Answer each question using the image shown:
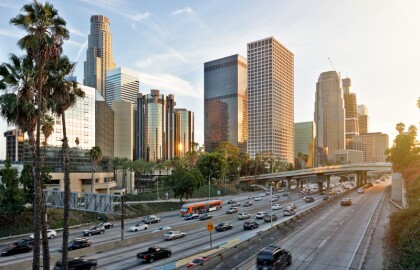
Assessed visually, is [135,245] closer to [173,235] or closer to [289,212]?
[173,235]

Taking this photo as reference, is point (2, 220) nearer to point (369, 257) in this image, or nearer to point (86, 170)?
point (86, 170)

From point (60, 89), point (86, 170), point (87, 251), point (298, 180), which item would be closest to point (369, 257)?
point (87, 251)

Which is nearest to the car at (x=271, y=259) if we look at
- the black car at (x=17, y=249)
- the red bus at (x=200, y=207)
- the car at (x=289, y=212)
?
the black car at (x=17, y=249)

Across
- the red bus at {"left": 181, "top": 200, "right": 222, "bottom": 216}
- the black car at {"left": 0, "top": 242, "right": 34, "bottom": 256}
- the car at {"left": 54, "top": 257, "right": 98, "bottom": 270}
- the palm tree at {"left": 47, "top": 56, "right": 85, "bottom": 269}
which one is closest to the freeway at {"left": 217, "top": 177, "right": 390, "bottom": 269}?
the car at {"left": 54, "top": 257, "right": 98, "bottom": 270}

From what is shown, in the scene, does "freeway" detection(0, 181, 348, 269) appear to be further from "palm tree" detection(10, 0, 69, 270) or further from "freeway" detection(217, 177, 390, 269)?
"palm tree" detection(10, 0, 69, 270)

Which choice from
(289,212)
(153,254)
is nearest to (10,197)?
(153,254)

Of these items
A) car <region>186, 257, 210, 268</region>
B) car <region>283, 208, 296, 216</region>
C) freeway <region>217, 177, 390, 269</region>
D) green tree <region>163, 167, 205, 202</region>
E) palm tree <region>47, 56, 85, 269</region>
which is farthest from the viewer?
green tree <region>163, 167, 205, 202</region>

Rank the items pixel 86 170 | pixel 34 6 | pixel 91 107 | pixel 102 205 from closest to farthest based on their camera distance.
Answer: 1. pixel 34 6
2. pixel 102 205
3. pixel 86 170
4. pixel 91 107

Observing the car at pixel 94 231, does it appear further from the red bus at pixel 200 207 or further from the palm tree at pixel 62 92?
the palm tree at pixel 62 92
